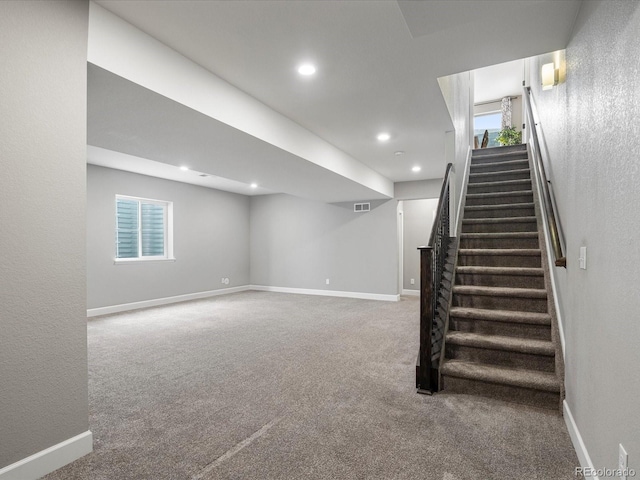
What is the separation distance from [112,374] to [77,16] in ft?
9.36

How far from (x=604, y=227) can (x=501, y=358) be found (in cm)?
164

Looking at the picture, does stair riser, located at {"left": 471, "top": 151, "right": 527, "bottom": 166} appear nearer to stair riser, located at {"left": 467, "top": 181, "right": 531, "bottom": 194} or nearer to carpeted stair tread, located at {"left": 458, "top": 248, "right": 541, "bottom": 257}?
stair riser, located at {"left": 467, "top": 181, "right": 531, "bottom": 194}

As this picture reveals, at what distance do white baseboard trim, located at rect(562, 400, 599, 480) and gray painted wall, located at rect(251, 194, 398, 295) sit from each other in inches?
203

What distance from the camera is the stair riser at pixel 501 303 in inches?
120

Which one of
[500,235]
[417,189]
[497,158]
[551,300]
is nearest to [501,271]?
[551,300]

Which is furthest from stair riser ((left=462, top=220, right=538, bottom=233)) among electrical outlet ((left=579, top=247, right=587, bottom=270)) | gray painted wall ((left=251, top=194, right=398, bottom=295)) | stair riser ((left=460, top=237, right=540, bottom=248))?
gray painted wall ((left=251, top=194, right=398, bottom=295))

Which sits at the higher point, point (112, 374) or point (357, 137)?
point (357, 137)

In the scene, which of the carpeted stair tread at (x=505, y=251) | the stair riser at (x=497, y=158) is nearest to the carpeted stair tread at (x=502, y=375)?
the carpeted stair tread at (x=505, y=251)

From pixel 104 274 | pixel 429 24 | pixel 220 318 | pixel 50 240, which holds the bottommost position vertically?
pixel 220 318

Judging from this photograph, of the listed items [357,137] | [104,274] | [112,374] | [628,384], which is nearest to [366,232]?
[357,137]

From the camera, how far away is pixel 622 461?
123cm

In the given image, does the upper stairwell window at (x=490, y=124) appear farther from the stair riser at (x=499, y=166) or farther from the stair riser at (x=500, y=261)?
the stair riser at (x=500, y=261)

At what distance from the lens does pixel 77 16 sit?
188cm

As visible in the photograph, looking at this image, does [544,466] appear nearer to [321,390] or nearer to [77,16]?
[321,390]
